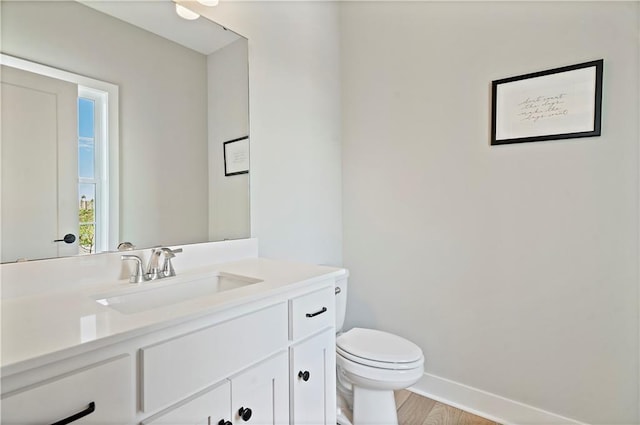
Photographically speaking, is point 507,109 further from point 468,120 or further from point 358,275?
point 358,275

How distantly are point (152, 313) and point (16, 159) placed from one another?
2.11 ft

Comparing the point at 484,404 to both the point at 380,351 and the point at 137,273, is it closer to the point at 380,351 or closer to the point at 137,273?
the point at 380,351

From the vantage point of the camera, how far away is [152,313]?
2.54ft

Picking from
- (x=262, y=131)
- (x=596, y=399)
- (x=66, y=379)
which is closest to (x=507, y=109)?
(x=262, y=131)

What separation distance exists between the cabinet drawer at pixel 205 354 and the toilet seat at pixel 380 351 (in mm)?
623

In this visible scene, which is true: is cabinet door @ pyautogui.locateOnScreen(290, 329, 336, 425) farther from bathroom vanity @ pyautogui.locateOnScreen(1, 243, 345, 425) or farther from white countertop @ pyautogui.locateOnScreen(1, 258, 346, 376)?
white countertop @ pyautogui.locateOnScreen(1, 258, 346, 376)

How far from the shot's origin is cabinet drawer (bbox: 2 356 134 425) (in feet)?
1.82

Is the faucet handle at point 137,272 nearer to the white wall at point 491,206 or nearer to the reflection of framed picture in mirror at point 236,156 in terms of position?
the reflection of framed picture in mirror at point 236,156

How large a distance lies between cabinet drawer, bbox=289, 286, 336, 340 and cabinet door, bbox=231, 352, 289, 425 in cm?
10

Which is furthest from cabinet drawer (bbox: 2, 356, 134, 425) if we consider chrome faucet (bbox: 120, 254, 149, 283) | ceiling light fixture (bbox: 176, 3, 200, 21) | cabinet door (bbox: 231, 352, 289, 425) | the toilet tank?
ceiling light fixture (bbox: 176, 3, 200, 21)

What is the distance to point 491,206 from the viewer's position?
1.72 meters

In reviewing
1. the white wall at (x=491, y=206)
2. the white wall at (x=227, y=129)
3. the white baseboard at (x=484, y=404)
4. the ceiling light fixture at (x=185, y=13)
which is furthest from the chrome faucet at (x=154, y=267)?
the white baseboard at (x=484, y=404)

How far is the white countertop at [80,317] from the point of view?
59cm

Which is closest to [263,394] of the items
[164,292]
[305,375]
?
[305,375]
